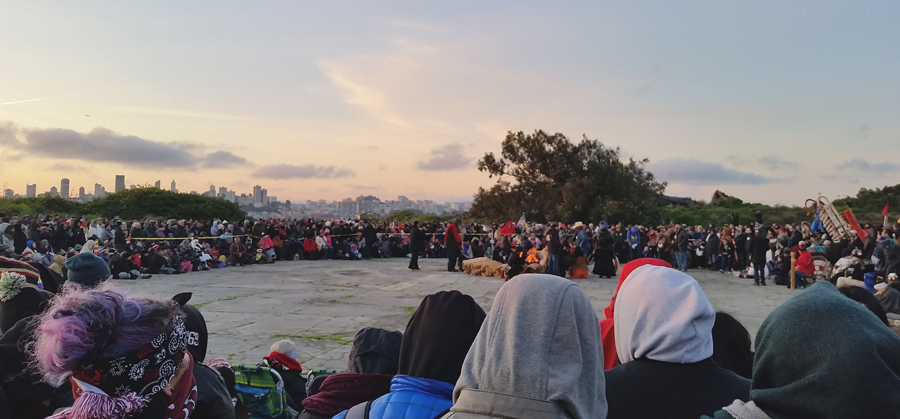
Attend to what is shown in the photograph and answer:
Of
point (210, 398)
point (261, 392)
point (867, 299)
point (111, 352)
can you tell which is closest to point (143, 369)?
point (111, 352)

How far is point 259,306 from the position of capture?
33.3ft

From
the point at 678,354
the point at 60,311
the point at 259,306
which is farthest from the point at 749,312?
the point at 60,311

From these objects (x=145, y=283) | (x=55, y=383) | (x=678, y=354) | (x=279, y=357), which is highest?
(x=678, y=354)

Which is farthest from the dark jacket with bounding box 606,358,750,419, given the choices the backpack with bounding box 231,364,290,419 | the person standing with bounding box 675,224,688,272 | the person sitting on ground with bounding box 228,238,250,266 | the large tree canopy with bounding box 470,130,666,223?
the large tree canopy with bounding box 470,130,666,223

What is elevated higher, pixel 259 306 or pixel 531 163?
pixel 531 163

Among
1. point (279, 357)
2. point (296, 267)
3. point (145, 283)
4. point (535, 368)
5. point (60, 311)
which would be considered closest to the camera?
point (535, 368)

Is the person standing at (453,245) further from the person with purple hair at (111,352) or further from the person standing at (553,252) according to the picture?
the person with purple hair at (111,352)

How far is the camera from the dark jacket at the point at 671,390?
77.1 inches

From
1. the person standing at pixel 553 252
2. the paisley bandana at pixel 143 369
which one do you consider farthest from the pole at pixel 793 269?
the paisley bandana at pixel 143 369

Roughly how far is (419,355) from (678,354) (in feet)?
2.95

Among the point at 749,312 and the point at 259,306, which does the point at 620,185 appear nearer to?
the point at 749,312

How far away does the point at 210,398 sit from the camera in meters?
2.22

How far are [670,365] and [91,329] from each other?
1.89 m

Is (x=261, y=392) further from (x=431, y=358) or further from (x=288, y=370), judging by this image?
(x=431, y=358)
